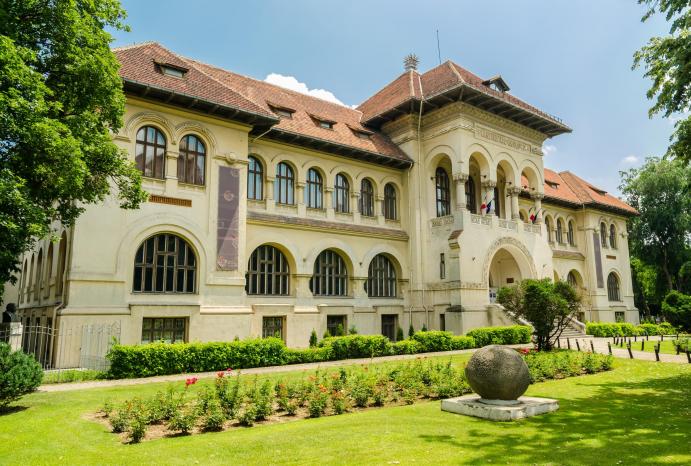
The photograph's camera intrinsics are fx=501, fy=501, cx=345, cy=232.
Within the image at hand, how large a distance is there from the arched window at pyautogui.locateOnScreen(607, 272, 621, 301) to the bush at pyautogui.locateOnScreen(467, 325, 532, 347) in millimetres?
18885

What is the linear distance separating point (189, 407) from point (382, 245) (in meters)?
17.2

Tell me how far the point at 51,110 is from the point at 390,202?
18431 millimetres

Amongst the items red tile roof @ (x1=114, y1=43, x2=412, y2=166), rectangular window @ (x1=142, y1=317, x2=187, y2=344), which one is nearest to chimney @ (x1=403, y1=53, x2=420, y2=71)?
red tile roof @ (x1=114, y1=43, x2=412, y2=166)

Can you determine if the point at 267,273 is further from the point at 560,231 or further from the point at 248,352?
the point at 560,231

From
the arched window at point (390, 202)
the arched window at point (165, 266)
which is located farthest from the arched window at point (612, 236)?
the arched window at point (165, 266)

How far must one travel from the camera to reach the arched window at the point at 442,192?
2864 cm

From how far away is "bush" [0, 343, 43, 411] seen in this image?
31.7 ft

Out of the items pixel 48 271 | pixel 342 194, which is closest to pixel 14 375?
pixel 48 271

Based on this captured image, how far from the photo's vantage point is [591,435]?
8.07 metres

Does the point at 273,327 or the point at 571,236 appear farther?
the point at 571,236

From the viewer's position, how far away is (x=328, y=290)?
24312 millimetres

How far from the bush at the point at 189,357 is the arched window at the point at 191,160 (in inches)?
269

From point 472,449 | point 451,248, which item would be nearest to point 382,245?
point 451,248

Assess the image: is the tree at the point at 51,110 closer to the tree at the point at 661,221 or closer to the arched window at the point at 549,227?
the arched window at the point at 549,227
